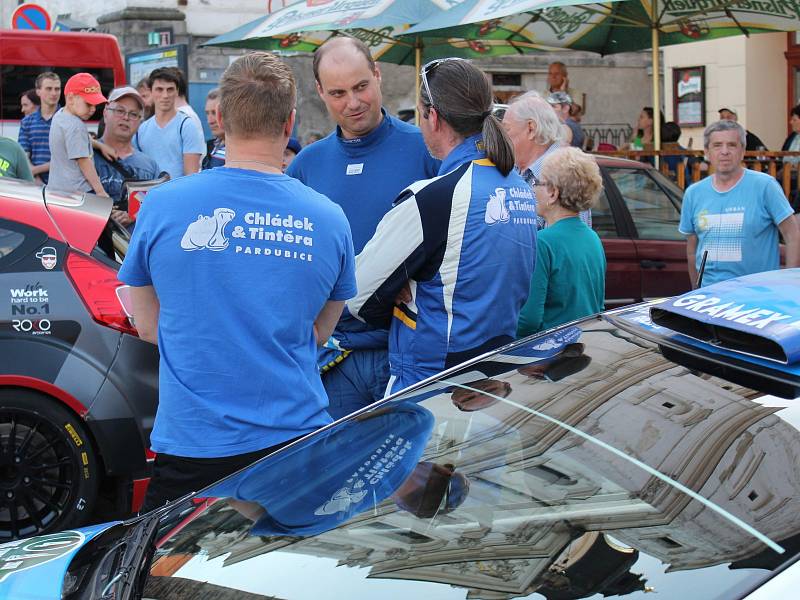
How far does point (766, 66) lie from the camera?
17359mm

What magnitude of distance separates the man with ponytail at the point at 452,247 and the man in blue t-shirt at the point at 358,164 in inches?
10.1

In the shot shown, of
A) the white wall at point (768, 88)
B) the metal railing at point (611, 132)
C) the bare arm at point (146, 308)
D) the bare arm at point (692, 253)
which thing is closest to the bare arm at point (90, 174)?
the bare arm at point (692, 253)

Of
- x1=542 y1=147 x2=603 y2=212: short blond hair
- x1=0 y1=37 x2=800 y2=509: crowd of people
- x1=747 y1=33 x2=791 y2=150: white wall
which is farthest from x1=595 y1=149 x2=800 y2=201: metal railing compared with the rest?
x1=0 y1=37 x2=800 y2=509: crowd of people

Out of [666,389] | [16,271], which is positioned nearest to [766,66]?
[16,271]

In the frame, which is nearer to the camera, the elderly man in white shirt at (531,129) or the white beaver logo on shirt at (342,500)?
the white beaver logo on shirt at (342,500)

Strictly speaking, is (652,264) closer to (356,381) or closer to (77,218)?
(77,218)

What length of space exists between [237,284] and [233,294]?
3 centimetres

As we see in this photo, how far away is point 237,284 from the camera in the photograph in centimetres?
281

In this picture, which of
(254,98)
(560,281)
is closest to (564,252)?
(560,281)

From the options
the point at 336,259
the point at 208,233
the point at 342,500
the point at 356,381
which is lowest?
the point at 356,381

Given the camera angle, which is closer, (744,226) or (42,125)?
(744,226)

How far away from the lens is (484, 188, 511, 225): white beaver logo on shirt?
3.32 metres

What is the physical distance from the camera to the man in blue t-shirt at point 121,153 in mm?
7828

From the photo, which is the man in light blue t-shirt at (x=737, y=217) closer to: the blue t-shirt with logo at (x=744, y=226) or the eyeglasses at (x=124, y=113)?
the blue t-shirt with logo at (x=744, y=226)
